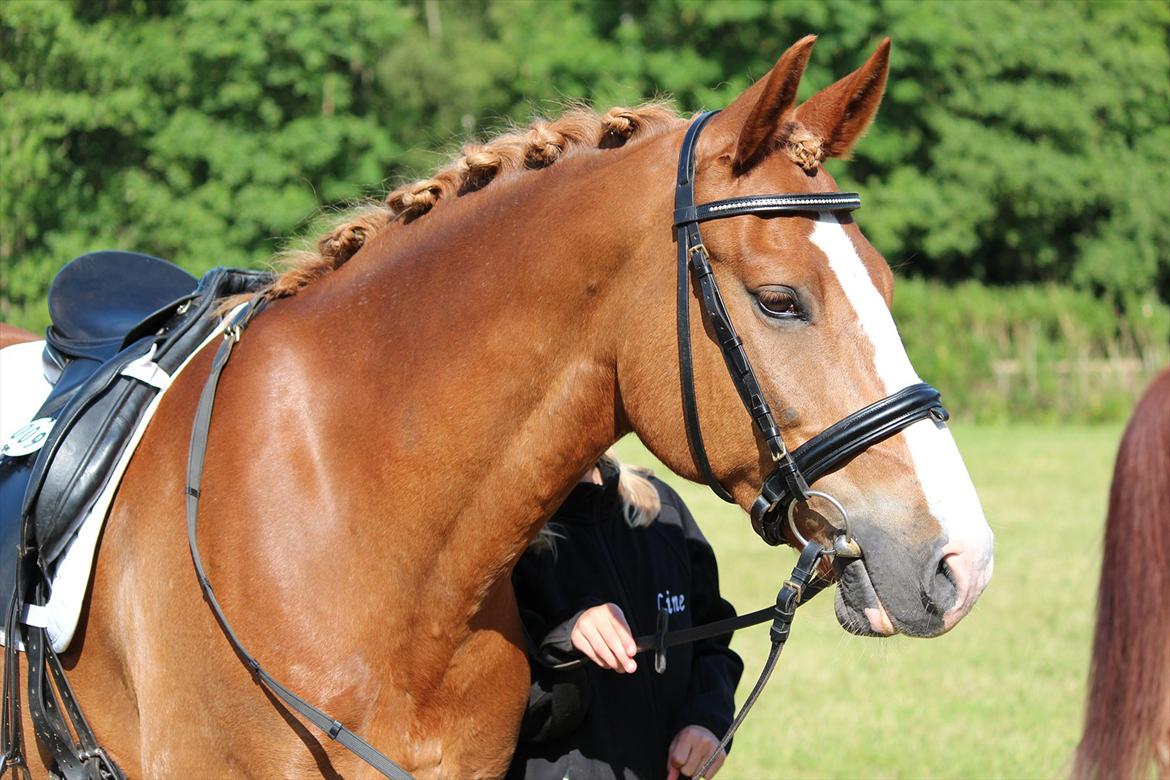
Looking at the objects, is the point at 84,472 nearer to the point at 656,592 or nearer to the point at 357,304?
the point at 357,304

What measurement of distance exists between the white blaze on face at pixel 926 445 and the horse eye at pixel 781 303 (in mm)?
97

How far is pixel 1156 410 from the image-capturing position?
3.17 meters

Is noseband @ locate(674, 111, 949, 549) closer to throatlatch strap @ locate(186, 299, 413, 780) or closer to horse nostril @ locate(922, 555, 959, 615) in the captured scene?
horse nostril @ locate(922, 555, 959, 615)

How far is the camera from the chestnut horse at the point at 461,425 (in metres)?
2.38

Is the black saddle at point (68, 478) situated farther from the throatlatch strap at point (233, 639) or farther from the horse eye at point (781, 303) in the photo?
the horse eye at point (781, 303)

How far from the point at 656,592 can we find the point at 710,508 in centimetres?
1068

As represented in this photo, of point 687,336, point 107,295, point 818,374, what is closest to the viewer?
point 818,374

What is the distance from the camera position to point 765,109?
236cm

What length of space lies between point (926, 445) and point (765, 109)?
739 millimetres

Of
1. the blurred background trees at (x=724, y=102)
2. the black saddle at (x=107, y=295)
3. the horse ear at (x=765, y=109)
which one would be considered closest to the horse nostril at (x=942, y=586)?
the horse ear at (x=765, y=109)

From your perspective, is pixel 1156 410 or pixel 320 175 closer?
pixel 1156 410

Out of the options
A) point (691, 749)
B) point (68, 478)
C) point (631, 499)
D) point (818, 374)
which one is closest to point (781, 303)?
point (818, 374)

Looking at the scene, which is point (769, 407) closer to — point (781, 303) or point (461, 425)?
point (781, 303)

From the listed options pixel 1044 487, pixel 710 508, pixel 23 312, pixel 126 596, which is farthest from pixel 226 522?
pixel 23 312
